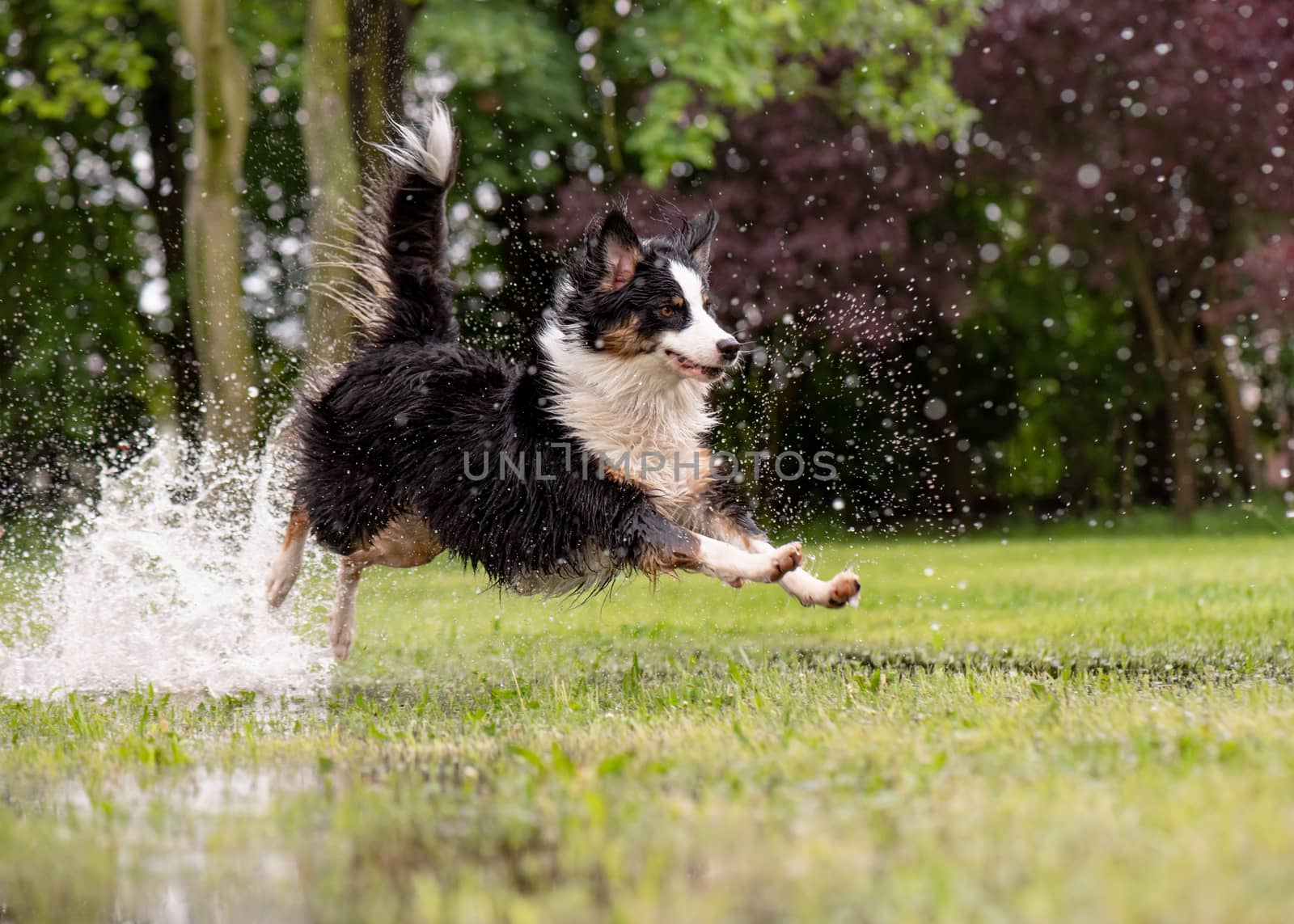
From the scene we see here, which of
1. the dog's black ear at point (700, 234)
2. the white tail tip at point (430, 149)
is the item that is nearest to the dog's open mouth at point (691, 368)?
the dog's black ear at point (700, 234)

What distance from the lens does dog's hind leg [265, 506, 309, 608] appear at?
→ 6055mm

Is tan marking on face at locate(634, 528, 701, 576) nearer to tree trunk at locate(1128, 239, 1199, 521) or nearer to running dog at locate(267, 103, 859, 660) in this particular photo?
running dog at locate(267, 103, 859, 660)

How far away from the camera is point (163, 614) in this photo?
6336 millimetres

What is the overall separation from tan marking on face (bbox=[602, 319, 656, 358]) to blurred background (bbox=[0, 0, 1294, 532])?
12.7 ft

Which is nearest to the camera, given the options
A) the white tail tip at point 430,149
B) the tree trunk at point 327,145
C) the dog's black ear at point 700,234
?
the dog's black ear at point 700,234

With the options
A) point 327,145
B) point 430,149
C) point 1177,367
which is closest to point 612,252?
point 430,149

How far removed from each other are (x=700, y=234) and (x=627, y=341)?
2.15 ft

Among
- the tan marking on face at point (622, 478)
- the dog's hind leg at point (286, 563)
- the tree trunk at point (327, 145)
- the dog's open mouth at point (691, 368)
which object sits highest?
the tree trunk at point (327, 145)

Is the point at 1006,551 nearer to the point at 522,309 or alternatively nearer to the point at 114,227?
the point at 522,309

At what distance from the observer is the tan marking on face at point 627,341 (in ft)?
15.6

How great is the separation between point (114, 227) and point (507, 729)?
14355 mm

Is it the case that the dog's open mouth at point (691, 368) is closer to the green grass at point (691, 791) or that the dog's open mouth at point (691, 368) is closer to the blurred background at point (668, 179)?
the green grass at point (691, 791)

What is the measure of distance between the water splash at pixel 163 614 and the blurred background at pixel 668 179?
211 cm

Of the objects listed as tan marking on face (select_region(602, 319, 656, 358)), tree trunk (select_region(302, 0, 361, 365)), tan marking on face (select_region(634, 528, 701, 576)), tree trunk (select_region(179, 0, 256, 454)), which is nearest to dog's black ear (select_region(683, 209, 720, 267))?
tan marking on face (select_region(602, 319, 656, 358))
